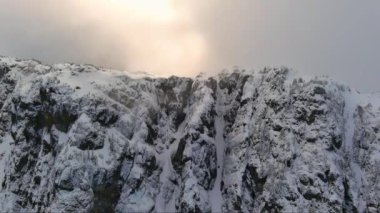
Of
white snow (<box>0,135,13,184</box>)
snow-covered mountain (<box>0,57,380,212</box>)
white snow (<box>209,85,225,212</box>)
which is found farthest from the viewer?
white snow (<box>0,135,13,184</box>)

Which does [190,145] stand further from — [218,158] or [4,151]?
[4,151]

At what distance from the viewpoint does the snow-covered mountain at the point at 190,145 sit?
128125 mm

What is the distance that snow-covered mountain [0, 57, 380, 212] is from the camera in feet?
420

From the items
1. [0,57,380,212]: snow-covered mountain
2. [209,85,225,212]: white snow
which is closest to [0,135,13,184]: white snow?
[0,57,380,212]: snow-covered mountain

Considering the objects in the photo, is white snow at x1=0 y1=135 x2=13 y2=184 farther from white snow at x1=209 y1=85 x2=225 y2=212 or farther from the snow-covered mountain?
white snow at x1=209 y1=85 x2=225 y2=212

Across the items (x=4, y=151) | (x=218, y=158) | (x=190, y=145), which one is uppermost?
(x=190, y=145)

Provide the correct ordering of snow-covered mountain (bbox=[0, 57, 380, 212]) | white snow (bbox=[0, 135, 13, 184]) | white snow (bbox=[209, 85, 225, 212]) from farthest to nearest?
white snow (bbox=[0, 135, 13, 184]), white snow (bbox=[209, 85, 225, 212]), snow-covered mountain (bbox=[0, 57, 380, 212])

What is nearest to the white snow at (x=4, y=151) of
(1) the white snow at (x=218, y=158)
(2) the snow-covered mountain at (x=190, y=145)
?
(2) the snow-covered mountain at (x=190, y=145)

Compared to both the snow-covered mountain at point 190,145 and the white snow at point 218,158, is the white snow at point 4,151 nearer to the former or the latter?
the snow-covered mountain at point 190,145

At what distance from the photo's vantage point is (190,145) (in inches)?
5645

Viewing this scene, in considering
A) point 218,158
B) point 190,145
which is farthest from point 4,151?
point 218,158

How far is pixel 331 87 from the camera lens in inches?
5615

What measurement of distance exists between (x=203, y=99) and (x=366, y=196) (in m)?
52.8

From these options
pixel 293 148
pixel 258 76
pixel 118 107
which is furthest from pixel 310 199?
pixel 118 107
